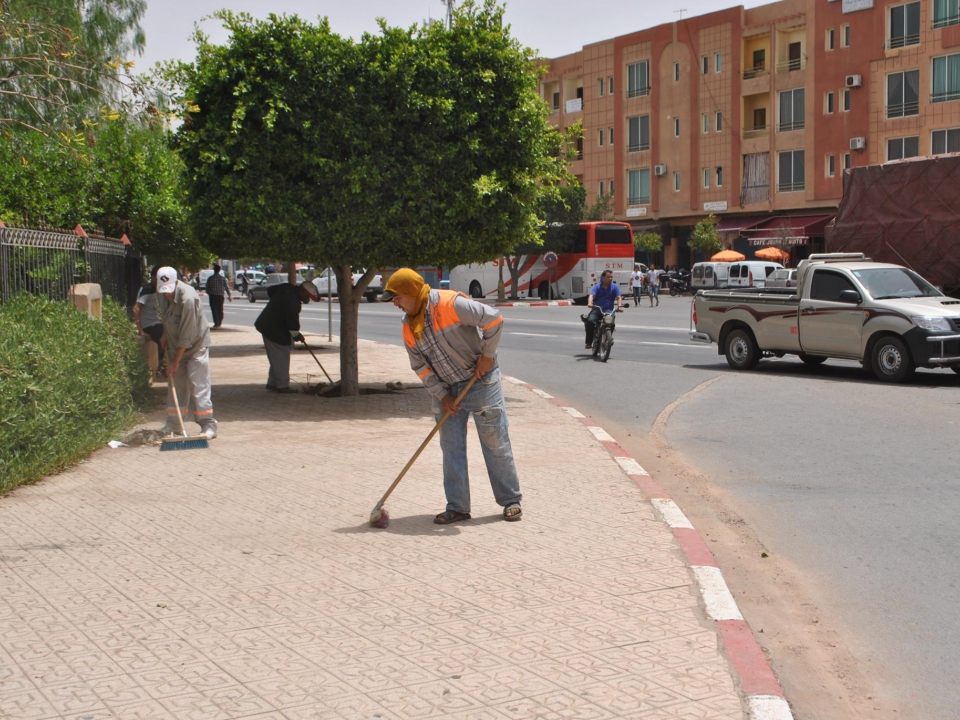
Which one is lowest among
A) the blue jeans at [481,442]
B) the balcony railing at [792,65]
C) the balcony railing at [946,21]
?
the blue jeans at [481,442]

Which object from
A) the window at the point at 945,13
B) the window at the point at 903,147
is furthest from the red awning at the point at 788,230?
the window at the point at 945,13

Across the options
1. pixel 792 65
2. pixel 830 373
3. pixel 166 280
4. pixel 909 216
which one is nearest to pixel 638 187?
pixel 792 65

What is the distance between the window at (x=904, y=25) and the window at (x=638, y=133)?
47.7 ft

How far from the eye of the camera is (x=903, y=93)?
47656 millimetres

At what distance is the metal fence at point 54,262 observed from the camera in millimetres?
9844

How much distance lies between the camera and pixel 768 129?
53.4m

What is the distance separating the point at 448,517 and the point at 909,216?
56.8ft

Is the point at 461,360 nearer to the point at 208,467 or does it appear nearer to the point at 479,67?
the point at 208,467

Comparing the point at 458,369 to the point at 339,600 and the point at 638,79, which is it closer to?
the point at 339,600

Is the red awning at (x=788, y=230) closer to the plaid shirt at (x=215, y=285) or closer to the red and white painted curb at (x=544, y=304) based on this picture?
the red and white painted curb at (x=544, y=304)

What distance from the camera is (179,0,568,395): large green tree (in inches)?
478

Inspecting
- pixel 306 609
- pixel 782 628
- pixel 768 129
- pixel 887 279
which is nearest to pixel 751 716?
pixel 782 628

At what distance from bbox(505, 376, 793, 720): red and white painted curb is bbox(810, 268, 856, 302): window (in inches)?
333

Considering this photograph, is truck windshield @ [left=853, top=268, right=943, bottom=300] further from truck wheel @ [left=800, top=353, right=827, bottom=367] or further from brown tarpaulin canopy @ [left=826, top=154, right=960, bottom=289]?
brown tarpaulin canopy @ [left=826, top=154, right=960, bottom=289]
